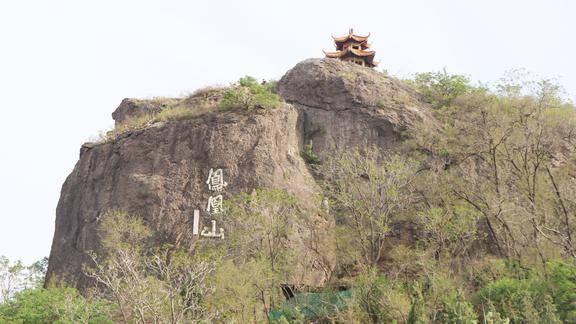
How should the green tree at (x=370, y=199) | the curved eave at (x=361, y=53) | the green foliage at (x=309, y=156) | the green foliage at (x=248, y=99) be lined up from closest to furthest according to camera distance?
the green tree at (x=370, y=199) → the green foliage at (x=248, y=99) → the green foliage at (x=309, y=156) → the curved eave at (x=361, y=53)

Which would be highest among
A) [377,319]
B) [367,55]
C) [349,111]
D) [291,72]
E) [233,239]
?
[367,55]

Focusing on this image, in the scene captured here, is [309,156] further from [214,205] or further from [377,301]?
[377,301]

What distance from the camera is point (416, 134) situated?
899 inches

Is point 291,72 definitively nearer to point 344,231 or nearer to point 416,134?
point 416,134

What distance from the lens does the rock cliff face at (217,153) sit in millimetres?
20812

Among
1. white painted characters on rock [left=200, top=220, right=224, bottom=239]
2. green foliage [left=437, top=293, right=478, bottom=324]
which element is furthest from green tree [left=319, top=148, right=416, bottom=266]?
white painted characters on rock [left=200, top=220, right=224, bottom=239]

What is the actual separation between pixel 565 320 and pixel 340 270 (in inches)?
277

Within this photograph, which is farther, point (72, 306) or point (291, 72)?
point (291, 72)

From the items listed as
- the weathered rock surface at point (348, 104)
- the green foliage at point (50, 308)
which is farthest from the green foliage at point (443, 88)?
the green foliage at point (50, 308)

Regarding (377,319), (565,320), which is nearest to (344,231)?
(377,319)

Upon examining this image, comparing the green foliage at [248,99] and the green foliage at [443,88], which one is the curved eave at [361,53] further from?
the green foliage at [248,99]

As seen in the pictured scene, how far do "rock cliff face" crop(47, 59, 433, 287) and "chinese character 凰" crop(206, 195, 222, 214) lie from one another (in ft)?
1.24

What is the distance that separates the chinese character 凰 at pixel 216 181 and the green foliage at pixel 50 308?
5.20m

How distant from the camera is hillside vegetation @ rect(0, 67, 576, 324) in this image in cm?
1528
